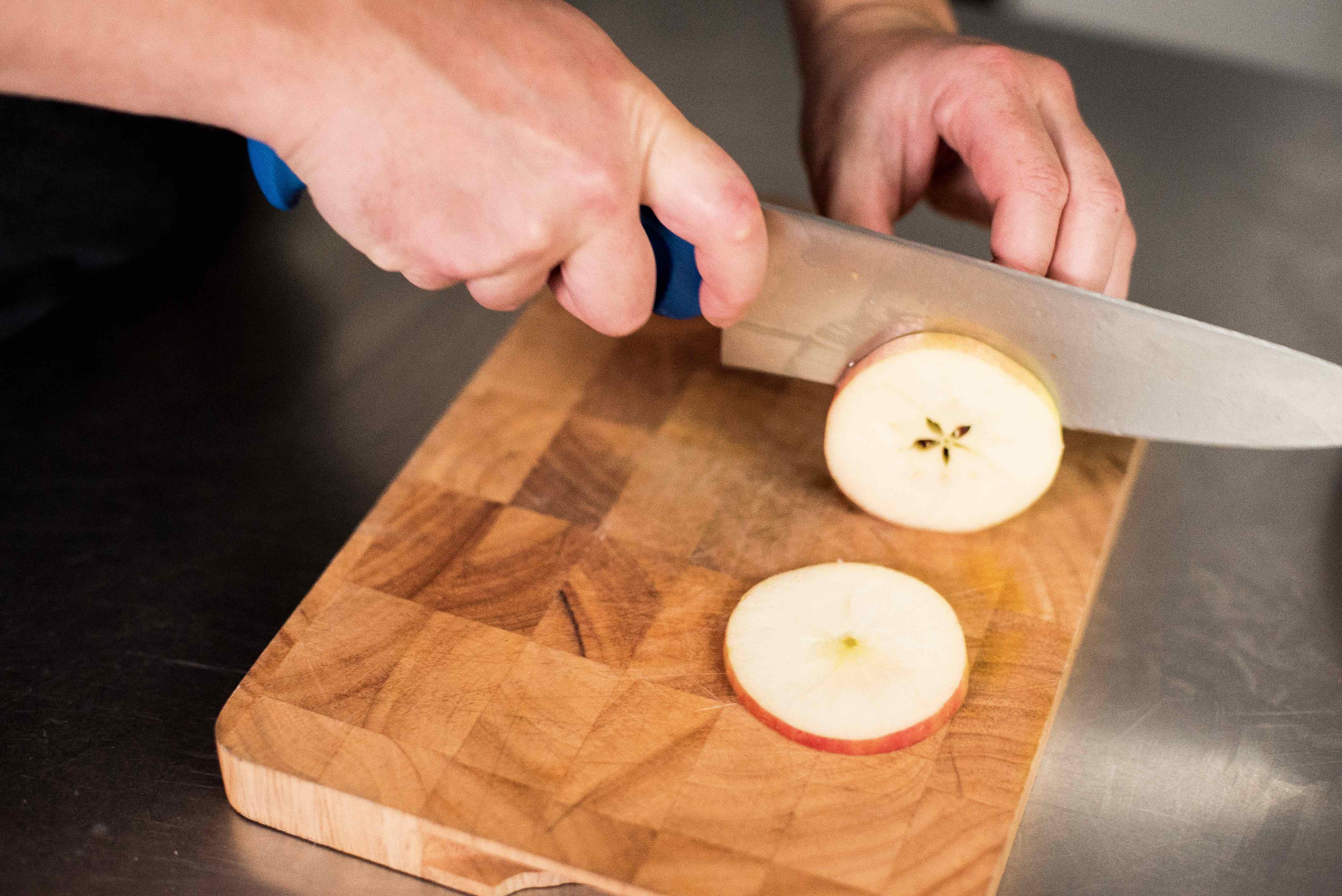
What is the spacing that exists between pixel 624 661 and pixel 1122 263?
0.82 m

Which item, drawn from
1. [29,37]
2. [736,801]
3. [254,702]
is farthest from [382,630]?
[29,37]

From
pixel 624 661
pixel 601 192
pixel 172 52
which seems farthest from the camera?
pixel 624 661

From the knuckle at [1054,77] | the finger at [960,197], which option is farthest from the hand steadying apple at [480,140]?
the finger at [960,197]

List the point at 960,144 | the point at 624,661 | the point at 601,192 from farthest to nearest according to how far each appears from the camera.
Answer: the point at 960,144, the point at 624,661, the point at 601,192

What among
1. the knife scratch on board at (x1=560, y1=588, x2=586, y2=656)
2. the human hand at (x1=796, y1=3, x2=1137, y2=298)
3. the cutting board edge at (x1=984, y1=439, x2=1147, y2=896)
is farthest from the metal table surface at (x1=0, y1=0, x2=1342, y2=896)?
the human hand at (x1=796, y1=3, x2=1137, y2=298)

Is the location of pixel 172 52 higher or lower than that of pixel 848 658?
higher

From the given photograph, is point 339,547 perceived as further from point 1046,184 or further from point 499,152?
point 1046,184

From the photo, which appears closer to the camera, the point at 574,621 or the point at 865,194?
the point at 574,621

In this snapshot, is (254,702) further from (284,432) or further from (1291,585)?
(1291,585)

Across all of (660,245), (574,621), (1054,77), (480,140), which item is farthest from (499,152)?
(1054,77)

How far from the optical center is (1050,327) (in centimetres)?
141

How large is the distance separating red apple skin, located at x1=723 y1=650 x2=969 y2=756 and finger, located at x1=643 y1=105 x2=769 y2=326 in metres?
0.46

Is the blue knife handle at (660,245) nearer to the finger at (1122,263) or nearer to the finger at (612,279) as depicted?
the finger at (612,279)

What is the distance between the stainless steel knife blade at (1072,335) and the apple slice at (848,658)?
31 centimetres
